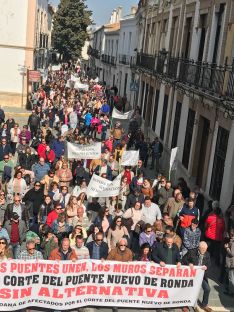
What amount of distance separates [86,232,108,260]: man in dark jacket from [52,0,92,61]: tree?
190ft

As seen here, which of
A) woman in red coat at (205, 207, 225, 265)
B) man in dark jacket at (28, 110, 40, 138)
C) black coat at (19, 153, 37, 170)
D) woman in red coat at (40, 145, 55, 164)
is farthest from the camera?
man in dark jacket at (28, 110, 40, 138)

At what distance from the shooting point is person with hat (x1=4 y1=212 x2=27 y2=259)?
9852mm

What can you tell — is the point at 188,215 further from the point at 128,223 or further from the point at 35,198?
the point at 35,198

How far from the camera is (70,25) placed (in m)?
64.9

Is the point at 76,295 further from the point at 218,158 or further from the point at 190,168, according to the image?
the point at 190,168

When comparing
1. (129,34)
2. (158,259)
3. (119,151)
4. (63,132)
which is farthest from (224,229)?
(129,34)

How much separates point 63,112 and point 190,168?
31.3ft

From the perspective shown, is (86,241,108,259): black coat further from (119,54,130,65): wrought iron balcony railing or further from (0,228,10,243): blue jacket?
(119,54,130,65): wrought iron balcony railing

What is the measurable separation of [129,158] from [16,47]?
18286 mm

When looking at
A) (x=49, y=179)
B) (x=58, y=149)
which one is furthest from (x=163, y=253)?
(x=58, y=149)

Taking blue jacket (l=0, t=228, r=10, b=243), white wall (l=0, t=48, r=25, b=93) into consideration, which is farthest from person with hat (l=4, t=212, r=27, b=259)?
white wall (l=0, t=48, r=25, b=93)

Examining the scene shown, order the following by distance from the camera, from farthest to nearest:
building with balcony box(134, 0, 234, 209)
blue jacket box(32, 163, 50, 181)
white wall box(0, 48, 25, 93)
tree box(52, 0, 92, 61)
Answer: tree box(52, 0, 92, 61) < white wall box(0, 48, 25, 93) < blue jacket box(32, 163, 50, 181) < building with balcony box(134, 0, 234, 209)

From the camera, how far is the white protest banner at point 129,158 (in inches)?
610

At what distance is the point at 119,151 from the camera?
1738 cm
